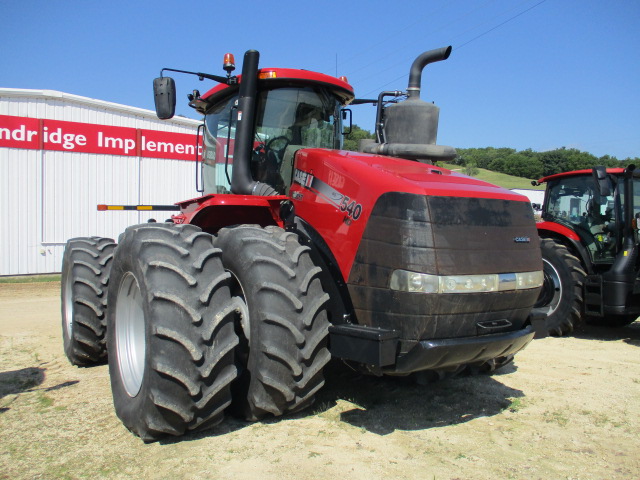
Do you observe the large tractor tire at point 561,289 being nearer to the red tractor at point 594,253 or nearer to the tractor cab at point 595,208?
the red tractor at point 594,253

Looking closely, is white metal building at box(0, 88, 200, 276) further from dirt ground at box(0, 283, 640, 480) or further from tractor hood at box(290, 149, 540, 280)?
tractor hood at box(290, 149, 540, 280)

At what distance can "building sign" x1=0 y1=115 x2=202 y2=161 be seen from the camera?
12758 mm

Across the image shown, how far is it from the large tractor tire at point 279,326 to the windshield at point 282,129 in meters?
1.10

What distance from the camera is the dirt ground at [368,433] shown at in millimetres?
2908

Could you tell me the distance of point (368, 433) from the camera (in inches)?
133

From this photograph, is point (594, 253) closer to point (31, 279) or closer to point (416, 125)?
point (416, 125)

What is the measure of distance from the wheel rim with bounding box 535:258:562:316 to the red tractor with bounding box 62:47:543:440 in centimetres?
383

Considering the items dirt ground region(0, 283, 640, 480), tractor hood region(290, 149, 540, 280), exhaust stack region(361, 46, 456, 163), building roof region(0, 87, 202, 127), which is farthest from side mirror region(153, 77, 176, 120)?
building roof region(0, 87, 202, 127)

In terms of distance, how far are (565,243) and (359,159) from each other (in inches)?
196

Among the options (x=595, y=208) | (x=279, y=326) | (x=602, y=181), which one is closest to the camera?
(x=279, y=326)

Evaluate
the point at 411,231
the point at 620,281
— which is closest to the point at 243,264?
the point at 411,231

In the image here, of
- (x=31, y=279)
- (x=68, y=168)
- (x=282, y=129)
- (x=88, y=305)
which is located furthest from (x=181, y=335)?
(x=68, y=168)

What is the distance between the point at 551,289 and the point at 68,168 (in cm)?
1133

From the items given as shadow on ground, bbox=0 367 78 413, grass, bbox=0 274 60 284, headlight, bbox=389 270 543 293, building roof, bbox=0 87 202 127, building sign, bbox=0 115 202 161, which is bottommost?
grass, bbox=0 274 60 284
